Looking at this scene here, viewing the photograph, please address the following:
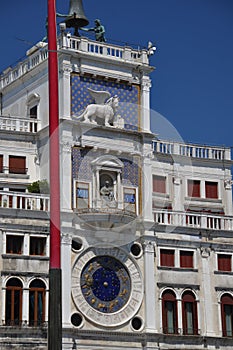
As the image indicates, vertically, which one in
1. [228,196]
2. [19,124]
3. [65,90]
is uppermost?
[65,90]

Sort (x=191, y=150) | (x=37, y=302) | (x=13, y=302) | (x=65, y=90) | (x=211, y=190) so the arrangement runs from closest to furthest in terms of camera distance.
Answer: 1. (x=13, y=302)
2. (x=37, y=302)
3. (x=65, y=90)
4. (x=191, y=150)
5. (x=211, y=190)

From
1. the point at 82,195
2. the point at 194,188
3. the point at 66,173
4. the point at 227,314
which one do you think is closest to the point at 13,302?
the point at 82,195

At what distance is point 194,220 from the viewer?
157 feet

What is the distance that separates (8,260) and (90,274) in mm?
4391

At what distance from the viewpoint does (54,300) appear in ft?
89.4

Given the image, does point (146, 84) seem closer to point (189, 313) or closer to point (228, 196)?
point (228, 196)

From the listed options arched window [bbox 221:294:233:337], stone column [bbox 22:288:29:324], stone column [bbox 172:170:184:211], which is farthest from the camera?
stone column [bbox 172:170:184:211]

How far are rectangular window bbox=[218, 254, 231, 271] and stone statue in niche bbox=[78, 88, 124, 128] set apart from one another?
8.37 meters

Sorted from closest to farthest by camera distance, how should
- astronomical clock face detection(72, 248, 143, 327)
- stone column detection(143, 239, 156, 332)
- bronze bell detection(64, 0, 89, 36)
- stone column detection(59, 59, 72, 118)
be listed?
astronomical clock face detection(72, 248, 143, 327) < stone column detection(143, 239, 156, 332) < stone column detection(59, 59, 72, 118) < bronze bell detection(64, 0, 89, 36)

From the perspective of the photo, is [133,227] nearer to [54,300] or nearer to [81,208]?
[81,208]

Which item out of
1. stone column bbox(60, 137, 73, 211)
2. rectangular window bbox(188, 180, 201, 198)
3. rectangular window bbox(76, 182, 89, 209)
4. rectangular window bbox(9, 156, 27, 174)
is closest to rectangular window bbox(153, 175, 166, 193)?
rectangular window bbox(188, 180, 201, 198)

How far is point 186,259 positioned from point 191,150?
754 cm

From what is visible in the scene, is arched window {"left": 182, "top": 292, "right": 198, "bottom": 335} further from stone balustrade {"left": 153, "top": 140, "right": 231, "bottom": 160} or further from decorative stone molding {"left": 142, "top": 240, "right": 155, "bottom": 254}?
stone balustrade {"left": 153, "top": 140, "right": 231, "bottom": 160}

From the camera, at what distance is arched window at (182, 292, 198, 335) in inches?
1793
